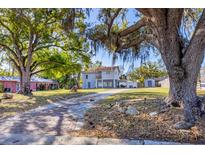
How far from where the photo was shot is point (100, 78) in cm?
3959

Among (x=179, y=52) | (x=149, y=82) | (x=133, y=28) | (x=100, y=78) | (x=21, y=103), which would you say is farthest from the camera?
(x=149, y=82)

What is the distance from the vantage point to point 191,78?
19.0 feet

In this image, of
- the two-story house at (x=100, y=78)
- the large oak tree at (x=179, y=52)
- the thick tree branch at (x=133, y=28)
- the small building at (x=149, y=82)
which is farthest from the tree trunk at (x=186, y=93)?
the small building at (x=149, y=82)

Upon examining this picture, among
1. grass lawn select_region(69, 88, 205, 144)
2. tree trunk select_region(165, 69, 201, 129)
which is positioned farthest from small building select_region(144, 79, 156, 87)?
grass lawn select_region(69, 88, 205, 144)

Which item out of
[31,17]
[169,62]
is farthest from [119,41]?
[31,17]

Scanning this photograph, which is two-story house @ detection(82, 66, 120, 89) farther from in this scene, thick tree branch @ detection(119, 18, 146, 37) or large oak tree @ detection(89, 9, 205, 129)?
large oak tree @ detection(89, 9, 205, 129)

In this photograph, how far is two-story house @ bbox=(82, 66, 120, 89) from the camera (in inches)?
1521

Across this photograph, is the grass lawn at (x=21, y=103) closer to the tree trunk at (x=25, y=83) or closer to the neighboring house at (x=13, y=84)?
the tree trunk at (x=25, y=83)

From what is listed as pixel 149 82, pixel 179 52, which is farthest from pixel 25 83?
pixel 149 82

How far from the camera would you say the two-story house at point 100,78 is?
127ft

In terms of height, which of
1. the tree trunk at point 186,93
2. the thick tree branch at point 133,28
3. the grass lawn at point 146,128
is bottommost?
the grass lawn at point 146,128

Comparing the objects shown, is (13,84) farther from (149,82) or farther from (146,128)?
(146,128)
